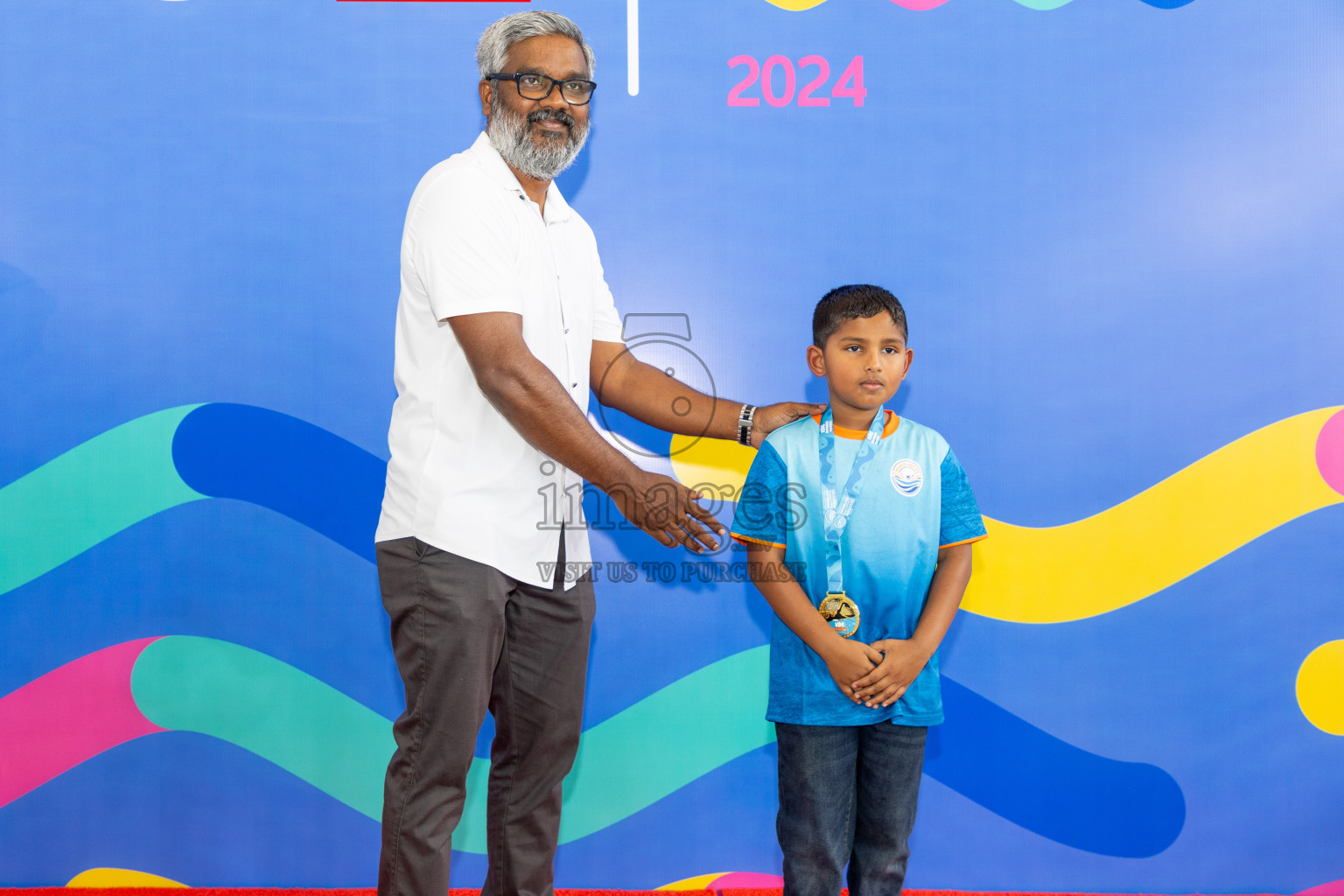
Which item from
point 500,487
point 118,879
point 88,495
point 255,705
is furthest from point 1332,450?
point 118,879

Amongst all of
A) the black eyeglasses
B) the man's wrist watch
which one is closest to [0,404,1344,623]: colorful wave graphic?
the man's wrist watch

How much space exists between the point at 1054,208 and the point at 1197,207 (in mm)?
347

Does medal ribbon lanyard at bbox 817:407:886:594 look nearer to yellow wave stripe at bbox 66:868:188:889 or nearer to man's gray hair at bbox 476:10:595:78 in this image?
man's gray hair at bbox 476:10:595:78

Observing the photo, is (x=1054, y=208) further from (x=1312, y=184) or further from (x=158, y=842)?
(x=158, y=842)

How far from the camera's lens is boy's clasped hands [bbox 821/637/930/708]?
1637 millimetres

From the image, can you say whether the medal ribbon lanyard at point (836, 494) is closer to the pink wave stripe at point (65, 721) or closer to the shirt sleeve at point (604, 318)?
the shirt sleeve at point (604, 318)

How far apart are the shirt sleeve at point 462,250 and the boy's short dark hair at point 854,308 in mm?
589

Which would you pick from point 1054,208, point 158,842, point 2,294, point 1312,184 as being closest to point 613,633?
point 158,842

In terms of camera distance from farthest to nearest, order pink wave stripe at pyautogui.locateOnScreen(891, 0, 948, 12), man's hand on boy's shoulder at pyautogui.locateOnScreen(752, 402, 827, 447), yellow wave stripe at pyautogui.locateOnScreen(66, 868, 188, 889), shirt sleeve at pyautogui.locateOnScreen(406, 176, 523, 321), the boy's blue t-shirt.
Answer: yellow wave stripe at pyautogui.locateOnScreen(66, 868, 188, 889) → pink wave stripe at pyautogui.locateOnScreen(891, 0, 948, 12) → man's hand on boy's shoulder at pyautogui.locateOnScreen(752, 402, 827, 447) → the boy's blue t-shirt → shirt sleeve at pyautogui.locateOnScreen(406, 176, 523, 321)

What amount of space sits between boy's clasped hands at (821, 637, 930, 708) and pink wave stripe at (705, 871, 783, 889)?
850mm

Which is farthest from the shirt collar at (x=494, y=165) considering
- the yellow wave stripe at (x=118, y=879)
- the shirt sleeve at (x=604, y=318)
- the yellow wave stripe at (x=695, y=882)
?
the yellow wave stripe at (x=118, y=879)

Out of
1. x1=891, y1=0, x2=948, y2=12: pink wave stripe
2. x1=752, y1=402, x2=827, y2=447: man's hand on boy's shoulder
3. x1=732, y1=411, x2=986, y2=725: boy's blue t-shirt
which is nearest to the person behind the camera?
x1=732, y1=411, x2=986, y2=725: boy's blue t-shirt

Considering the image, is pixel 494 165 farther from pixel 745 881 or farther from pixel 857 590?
pixel 745 881

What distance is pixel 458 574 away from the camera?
1.62 meters
